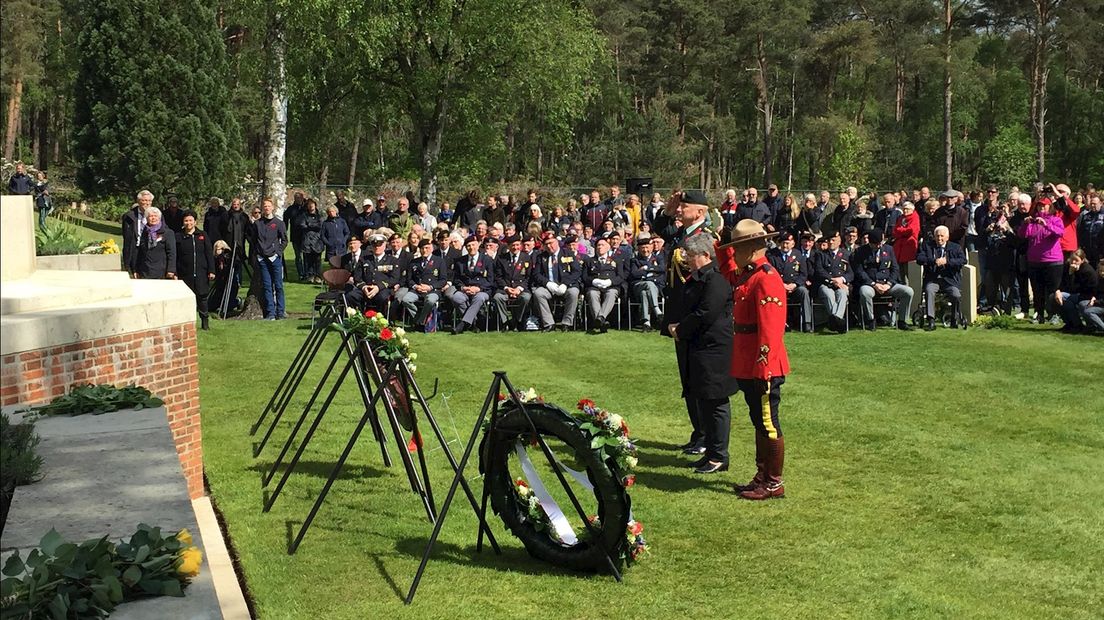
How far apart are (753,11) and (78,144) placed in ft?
114

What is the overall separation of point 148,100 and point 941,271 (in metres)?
24.8

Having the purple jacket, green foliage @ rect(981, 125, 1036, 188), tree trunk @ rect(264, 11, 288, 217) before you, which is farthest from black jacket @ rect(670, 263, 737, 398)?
green foliage @ rect(981, 125, 1036, 188)

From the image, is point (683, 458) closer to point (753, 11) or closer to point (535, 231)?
point (535, 231)

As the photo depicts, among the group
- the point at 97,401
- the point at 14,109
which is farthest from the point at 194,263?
the point at 14,109

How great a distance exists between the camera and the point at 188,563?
13.6ft

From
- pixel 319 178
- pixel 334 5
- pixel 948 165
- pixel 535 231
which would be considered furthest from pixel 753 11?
pixel 535 231

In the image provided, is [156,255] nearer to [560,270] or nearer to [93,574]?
[560,270]

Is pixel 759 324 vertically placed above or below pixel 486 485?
above

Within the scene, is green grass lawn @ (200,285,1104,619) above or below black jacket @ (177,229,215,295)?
below

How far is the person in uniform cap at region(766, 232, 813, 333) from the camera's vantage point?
1641 cm

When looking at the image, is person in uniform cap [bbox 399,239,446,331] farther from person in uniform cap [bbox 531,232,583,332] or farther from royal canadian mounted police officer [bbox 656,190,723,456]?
royal canadian mounted police officer [bbox 656,190,723,456]

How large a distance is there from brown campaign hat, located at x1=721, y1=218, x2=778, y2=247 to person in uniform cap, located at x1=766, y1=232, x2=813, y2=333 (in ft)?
27.2

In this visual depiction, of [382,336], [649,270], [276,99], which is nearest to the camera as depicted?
[382,336]

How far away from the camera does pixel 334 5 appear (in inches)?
952
